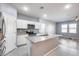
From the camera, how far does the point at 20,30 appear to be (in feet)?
16.1

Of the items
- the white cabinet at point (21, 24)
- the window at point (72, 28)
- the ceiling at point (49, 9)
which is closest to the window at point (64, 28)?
the window at point (72, 28)

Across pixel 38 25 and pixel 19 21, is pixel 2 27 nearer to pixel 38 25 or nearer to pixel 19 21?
pixel 19 21

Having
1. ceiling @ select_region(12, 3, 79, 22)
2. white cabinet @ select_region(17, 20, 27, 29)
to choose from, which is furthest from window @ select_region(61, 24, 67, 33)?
white cabinet @ select_region(17, 20, 27, 29)

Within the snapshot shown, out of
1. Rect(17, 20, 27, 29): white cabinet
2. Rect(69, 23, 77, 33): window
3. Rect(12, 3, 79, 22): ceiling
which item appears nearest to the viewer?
Rect(12, 3, 79, 22): ceiling

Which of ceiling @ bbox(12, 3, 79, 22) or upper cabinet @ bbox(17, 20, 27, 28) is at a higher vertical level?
ceiling @ bbox(12, 3, 79, 22)

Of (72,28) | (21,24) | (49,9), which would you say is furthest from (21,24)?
(72,28)

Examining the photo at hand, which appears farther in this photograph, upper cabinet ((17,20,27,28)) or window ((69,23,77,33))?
window ((69,23,77,33))

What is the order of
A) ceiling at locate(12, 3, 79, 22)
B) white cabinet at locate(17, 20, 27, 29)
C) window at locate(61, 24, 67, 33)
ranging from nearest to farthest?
1. ceiling at locate(12, 3, 79, 22)
2. white cabinet at locate(17, 20, 27, 29)
3. window at locate(61, 24, 67, 33)

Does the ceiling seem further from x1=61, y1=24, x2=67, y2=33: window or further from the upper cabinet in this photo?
x1=61, y1=24, x2=67, y2=33: window

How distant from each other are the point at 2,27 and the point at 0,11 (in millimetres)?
732

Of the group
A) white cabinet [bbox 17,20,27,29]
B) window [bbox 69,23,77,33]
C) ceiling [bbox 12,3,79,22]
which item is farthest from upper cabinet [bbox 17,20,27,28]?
window [bbox 69,23,77,33]

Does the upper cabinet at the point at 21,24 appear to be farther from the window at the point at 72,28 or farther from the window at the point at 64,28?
Answer: the window at the point at 64,28

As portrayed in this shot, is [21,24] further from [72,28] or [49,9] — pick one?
[72,28]

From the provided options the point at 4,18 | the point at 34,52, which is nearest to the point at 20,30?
the point at 4,18
